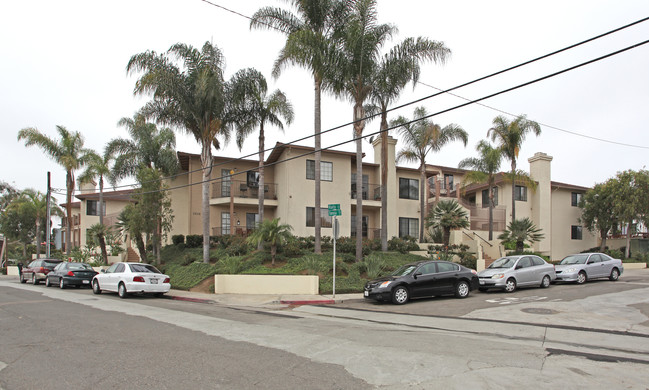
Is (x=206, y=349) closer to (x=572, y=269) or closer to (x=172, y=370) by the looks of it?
(x=172, y=370)

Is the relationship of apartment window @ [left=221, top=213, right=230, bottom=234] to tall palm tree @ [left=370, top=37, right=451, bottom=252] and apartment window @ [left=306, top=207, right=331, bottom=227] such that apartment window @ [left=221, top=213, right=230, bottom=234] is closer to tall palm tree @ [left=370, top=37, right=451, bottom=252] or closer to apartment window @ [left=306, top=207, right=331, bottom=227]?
apartment window @ [left=306, top=207, right=331, bottom=227]

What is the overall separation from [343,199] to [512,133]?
12751mm

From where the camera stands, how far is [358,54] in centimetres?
2006

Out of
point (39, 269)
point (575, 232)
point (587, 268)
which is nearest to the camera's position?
point (587, 268)

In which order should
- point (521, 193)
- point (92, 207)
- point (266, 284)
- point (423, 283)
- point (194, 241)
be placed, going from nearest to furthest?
point (423, 283) < point (266, 284) < point (194, 241) < point (521, 193) < point (92, 207)

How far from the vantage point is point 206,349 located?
7.55 m

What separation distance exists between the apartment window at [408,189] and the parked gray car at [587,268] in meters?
13.4

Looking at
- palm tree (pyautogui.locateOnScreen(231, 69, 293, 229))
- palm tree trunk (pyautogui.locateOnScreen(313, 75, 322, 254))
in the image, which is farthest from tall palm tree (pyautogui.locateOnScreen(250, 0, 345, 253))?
palm tree (pyautogui.locateOnScreen(231, 69, 293, 229))

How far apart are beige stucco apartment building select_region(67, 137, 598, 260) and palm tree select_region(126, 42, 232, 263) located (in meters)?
2.17

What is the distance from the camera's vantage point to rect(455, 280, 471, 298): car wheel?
15.6 meters

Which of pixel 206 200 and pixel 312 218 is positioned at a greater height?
pixel 206 200

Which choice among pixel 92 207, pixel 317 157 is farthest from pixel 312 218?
pixel 92 207

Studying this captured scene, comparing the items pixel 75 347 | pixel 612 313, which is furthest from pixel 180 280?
pixel 612 313

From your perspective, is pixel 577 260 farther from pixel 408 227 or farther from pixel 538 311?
pixel 408 227
